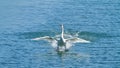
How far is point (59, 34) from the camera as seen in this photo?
12694cm

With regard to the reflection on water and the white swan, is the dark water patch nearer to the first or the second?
the white swan

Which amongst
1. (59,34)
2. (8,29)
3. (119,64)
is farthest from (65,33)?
(119,64)

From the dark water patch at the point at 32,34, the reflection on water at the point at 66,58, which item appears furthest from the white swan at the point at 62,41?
the dark water patch at the point at 32,34

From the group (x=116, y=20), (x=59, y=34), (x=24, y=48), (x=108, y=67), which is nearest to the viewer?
(x=108, y=67)

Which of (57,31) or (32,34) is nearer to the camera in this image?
(32,34)

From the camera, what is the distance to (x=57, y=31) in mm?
129000

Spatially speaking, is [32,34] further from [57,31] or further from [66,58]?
[66,58]

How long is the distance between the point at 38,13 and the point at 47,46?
956 inches

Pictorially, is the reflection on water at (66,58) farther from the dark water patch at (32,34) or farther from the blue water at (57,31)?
the dark water patch at (32,34)

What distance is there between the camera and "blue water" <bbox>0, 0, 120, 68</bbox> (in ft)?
372

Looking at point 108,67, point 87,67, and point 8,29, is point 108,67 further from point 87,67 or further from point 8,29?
point 8,29

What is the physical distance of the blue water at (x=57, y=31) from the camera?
113m

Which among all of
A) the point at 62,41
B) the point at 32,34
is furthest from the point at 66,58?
the point at 32,34

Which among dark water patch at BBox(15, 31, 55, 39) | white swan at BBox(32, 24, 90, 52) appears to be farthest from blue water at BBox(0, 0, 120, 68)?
white swan at BBox(32, 24, 90, 52)
